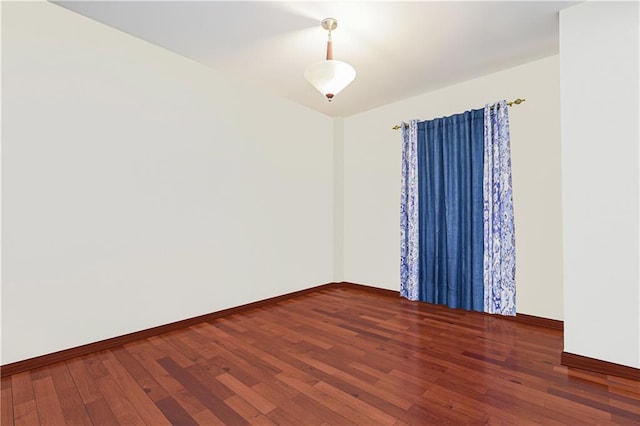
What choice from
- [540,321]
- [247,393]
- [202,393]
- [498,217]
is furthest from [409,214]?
[202,393]

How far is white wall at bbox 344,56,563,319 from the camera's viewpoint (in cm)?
286

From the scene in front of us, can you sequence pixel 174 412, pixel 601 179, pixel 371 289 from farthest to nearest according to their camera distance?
pixel 371 289 → pixel 601 179 → pixel 174 412

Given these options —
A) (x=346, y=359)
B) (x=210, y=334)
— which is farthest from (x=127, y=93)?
(x=346, y=359)

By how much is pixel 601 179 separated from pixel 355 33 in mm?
2078

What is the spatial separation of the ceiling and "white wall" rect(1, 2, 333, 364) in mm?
301

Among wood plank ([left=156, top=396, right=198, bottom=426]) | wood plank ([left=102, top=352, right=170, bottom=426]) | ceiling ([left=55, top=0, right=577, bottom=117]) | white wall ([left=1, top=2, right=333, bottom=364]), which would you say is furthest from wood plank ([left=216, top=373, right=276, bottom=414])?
ceiling ([left=55, top=0, right=577, bottom=117])

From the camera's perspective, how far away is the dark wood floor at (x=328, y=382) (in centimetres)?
159

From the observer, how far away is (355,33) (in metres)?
2.47

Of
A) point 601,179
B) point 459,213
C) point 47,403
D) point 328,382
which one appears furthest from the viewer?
point 459,213

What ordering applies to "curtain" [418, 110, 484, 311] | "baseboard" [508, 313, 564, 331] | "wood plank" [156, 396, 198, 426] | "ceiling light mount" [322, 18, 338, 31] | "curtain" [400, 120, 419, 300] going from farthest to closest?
"curtain" [400, 120, 419, 300] < "curtain" [418, 110, 484, 311] < "baseboard" [508, 313, 564, 331] < "ceiling light mount" [322, 18, 338, 31] < "wood plank" [156, 396, 198, 426]

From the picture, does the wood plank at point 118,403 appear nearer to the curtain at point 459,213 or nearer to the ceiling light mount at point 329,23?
the ceiling light mount at point 329,23

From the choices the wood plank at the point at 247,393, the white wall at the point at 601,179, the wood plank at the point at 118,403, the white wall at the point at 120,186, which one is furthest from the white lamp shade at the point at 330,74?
the wood plank at the point at 118,403

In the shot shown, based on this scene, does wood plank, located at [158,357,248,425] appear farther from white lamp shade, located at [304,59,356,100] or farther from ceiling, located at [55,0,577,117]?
ceiling, located at [55,0,577,117]

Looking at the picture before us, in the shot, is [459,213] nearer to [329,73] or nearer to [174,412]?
[329,73]
